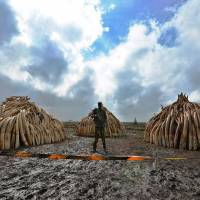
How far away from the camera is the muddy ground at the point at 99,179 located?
611cm

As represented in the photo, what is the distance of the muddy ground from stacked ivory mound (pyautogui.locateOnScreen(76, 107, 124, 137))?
1009 centimetres

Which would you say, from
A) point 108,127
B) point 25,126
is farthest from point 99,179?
point 108,127

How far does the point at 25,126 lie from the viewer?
14344mm

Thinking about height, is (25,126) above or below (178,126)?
above

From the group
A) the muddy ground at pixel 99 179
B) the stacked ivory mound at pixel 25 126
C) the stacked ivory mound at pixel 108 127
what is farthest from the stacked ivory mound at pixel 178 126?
the stacked ivory mound at pixel 25 126

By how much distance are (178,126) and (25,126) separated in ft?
20.8

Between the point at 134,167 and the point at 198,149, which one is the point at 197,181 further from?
the point at 198,149

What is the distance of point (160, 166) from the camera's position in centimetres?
837

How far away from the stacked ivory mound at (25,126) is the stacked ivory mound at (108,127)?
9.18 feet

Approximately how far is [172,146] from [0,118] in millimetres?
7252

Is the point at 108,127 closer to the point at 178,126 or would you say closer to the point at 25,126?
the point at 25,126

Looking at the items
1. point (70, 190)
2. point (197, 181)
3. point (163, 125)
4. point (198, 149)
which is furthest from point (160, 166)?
point (163, 125)

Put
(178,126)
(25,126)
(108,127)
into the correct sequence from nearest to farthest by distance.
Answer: (178,126)
(25,126)
(108,127)

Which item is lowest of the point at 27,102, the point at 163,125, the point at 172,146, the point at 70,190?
the point at 70,190
